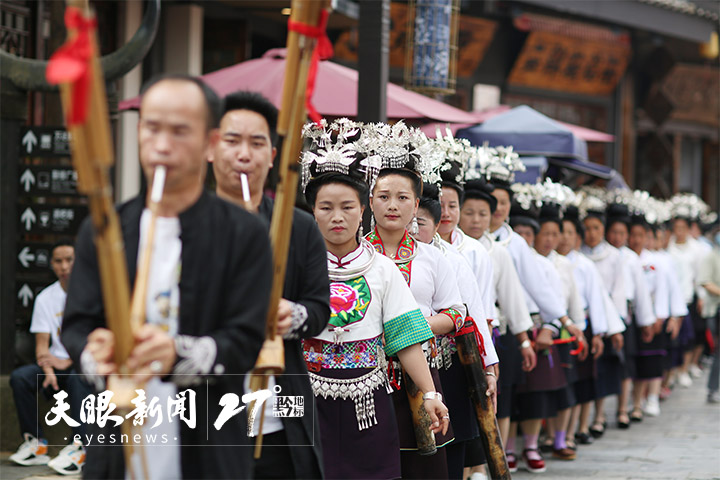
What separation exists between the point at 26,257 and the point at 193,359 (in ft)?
17.1

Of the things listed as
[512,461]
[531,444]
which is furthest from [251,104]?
[531,444]

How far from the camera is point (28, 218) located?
24.9 ft

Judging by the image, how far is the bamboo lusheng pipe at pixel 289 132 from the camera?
3154 millimetres

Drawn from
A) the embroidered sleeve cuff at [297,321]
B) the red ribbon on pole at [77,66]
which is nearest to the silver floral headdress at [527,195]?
the embroidered sleeve cuff at [297,321]

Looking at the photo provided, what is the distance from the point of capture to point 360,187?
4.74 metres

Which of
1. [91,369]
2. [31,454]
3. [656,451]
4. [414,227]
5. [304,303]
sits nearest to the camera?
[91,369]

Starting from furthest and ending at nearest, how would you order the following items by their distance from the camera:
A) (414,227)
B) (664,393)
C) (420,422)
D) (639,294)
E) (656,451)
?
(664,393) < (639,294) < (656,451) < (414,227) < (420,422)

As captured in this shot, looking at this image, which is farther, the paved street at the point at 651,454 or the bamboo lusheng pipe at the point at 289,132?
the paved street at the point at 651,454

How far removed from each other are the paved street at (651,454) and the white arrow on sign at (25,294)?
1.09 metres

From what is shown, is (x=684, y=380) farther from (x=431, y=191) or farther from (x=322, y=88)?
(x=431, y=191)

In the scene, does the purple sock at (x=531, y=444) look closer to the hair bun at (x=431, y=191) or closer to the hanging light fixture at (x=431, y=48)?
the hair bun at (x=431, y=191)

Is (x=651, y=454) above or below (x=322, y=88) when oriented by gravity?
below

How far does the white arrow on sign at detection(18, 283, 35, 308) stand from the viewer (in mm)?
7566

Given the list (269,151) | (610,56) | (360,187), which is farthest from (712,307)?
(269,151)
